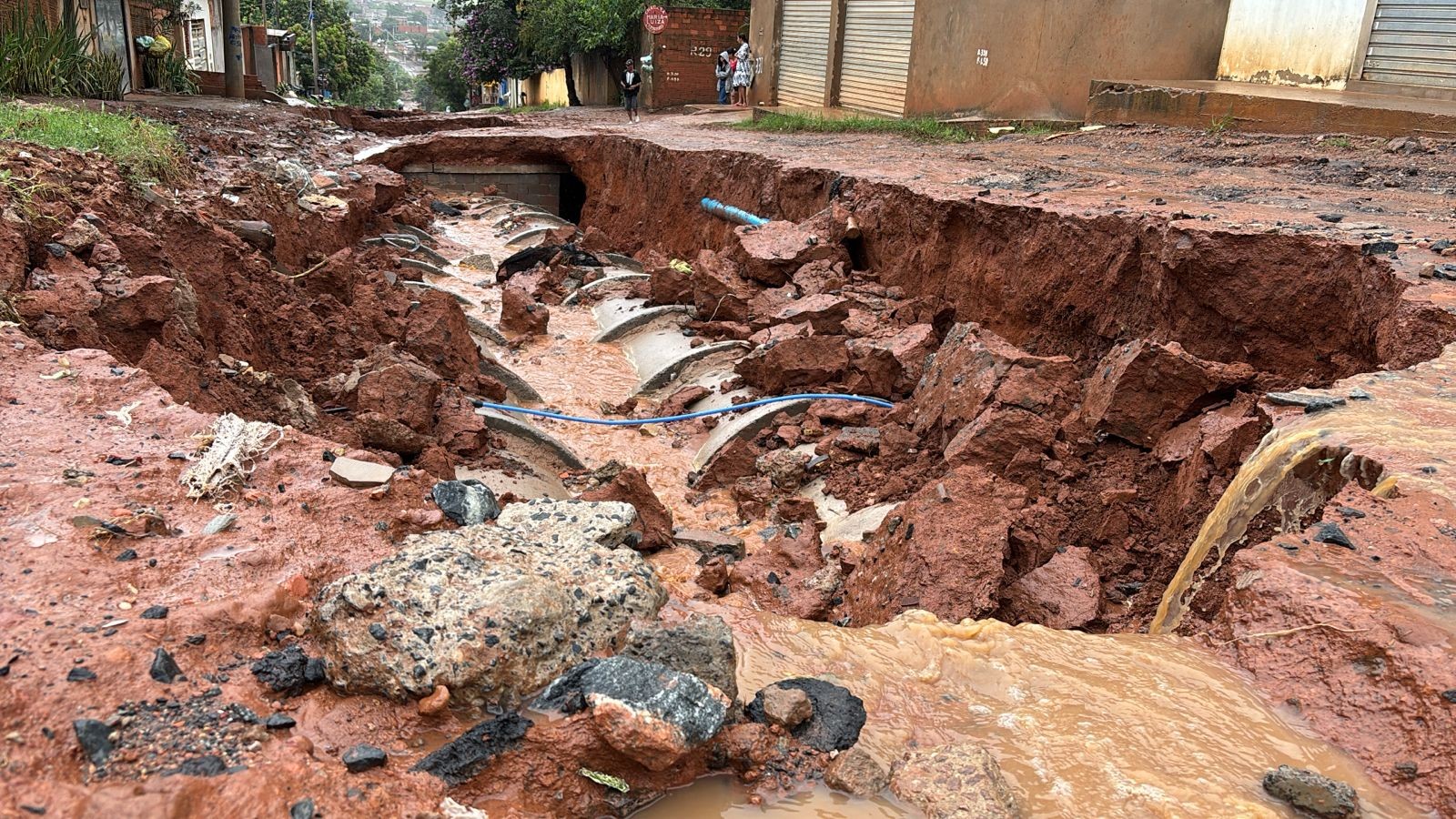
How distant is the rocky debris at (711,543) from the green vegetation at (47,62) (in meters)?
10.7

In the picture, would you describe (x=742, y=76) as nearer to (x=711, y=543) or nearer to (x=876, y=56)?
(x=876, y=56)

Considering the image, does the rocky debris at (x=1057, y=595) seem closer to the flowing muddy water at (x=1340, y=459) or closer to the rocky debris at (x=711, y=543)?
the flowing muddy water at (x=1340, y=459)

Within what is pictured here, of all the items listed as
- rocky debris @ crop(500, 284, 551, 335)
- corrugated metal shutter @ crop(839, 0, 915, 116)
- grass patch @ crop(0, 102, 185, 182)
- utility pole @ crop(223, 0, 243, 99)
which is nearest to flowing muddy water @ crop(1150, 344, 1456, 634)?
grass patch @ crop(0, 102, 185, 182)

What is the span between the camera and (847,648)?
3.01 meters

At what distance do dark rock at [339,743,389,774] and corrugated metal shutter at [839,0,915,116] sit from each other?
12803 mm

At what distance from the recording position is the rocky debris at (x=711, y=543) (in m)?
4.81

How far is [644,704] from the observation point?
230cm

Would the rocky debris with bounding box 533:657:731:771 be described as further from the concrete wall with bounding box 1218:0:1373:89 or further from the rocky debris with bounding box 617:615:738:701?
the concrete wall with bounding box 1218:0:1373:89

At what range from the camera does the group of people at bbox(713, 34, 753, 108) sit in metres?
18.8

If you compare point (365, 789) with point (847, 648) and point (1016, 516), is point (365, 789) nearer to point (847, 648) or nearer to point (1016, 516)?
point (847, 648)

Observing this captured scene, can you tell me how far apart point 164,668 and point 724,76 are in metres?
19.5

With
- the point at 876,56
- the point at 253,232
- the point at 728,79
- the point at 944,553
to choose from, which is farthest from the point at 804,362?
the point at 728,79

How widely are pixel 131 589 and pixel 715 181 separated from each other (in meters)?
9.03

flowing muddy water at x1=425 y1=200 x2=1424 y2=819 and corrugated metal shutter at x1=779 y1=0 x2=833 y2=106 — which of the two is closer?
flowing muddy water at x1=425 y1=200 x2=1424 y2=819
